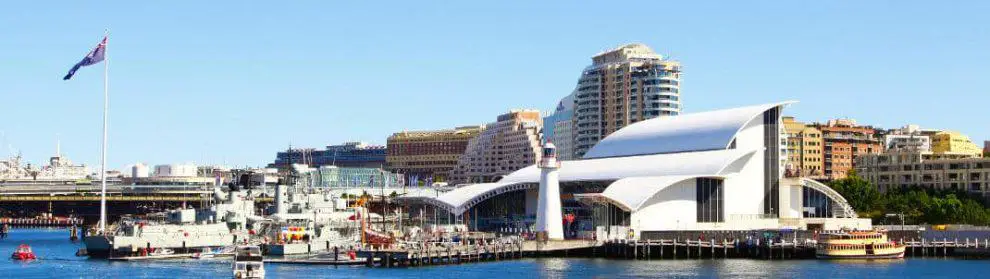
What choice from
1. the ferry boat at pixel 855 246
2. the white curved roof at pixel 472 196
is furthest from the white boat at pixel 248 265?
the white curved roof at pixel 472 196

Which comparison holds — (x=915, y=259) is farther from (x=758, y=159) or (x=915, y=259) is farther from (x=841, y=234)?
(x=758, y=159)

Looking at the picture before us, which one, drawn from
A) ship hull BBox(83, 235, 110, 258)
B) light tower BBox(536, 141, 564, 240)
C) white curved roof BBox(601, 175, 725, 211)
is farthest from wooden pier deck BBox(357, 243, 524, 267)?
ship hull BBox(83, 235, 110, 258)

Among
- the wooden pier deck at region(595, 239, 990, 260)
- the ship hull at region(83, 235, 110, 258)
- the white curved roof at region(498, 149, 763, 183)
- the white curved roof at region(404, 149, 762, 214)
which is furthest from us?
the white curved roof at region(498, 149, 763, 183)

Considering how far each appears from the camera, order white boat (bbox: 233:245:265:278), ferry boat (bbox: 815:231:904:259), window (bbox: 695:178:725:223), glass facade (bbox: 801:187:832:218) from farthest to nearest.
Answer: glass facade (bbox: 801:187:832:218) < window (bbox: 695:178:725:223) < ferry boat (bbox: 815:231:904:259) < white boat (bbox: 233:245:265:278)

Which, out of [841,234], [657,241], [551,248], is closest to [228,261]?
[551,248]

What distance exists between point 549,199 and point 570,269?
14476 mm

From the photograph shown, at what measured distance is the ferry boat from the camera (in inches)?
4446

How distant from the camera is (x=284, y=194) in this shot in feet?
451

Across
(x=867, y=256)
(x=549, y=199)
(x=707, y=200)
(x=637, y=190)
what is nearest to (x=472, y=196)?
(x=637, y=190)

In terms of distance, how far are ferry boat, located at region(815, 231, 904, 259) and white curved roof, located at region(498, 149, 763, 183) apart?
20397mm

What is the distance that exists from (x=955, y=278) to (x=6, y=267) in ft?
215

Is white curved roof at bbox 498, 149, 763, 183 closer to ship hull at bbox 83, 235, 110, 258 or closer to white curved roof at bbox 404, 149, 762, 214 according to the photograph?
white curved roof at bbox 404, 149, 762, 214

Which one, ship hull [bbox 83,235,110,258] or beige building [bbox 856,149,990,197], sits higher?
beige building [bbox 856,149,990,197]

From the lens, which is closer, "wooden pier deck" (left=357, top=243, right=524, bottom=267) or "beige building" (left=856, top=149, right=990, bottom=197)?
"wooden pier deck" (left=357, top=243, right=524, bottom=267)
